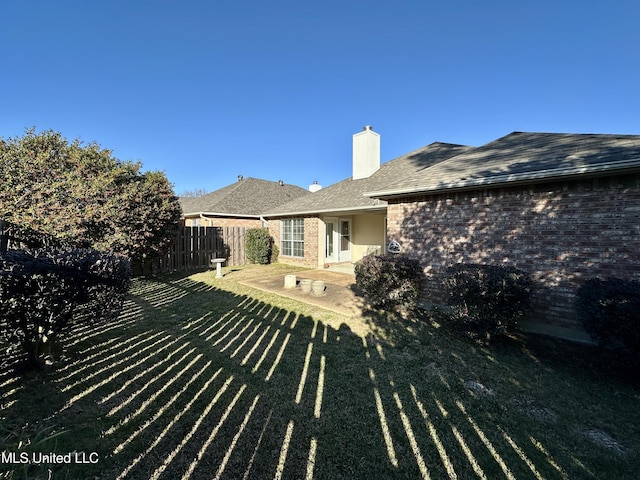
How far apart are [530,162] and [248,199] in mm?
15541

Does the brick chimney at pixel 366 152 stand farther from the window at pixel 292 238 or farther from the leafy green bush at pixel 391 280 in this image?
the leafy green bush at pixel 391 280

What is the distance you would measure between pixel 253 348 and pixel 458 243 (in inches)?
191

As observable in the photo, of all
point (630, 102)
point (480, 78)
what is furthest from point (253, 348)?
point (630, 102)

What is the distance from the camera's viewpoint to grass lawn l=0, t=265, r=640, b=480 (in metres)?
2.18

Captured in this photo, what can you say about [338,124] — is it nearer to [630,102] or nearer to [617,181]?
[630,102]

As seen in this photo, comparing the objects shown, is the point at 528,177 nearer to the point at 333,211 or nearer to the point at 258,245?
the point at 333,211

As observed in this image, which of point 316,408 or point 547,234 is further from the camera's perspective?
point 547,234

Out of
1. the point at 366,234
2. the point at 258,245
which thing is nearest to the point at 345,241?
the point at 366,234

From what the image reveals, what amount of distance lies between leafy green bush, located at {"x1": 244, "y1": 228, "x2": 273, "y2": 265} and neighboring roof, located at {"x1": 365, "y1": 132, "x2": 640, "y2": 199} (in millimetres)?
8111

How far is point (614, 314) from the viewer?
11.2 feet

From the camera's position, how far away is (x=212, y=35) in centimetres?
942

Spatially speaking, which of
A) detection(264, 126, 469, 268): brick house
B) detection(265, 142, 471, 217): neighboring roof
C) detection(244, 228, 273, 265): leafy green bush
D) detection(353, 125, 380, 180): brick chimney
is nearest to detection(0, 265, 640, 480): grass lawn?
detection(265, 142, 471, 217): neighboring roof

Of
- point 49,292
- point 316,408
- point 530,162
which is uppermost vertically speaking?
point 530,162

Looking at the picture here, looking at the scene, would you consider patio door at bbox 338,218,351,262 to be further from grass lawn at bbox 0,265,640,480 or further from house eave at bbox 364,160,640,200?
grass lawn at bbox 0,265,640,480
